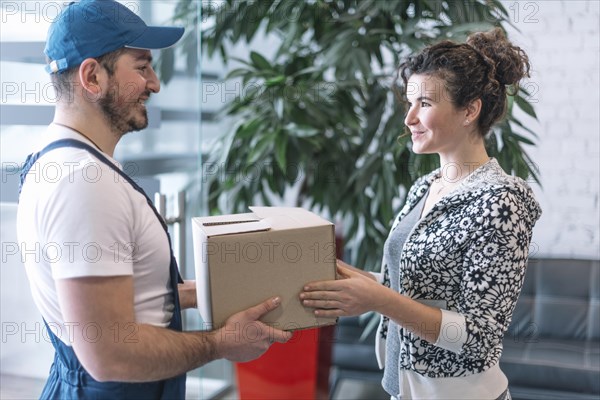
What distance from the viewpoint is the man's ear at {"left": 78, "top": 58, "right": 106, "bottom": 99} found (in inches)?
44.6

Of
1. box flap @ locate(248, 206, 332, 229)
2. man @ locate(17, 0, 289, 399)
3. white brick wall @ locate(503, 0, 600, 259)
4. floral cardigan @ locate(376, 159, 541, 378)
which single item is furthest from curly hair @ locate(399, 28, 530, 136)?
white brick wall @ locate(503, 0, 600, 259)

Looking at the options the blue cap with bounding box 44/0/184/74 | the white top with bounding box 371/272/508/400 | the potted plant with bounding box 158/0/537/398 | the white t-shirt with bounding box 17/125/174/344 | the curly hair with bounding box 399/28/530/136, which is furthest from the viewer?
the potted plant with bounding box 158/0/537/398

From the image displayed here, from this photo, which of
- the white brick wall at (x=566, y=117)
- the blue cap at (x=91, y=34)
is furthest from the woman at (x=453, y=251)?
the white brick wall at (x=566, y=117)

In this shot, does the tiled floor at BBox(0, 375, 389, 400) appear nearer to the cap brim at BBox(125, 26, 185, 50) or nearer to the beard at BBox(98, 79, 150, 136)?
the beard at BBox(98, 79, 150, 136)

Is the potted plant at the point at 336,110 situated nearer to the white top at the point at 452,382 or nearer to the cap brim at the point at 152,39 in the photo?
the white top at the point at 452,382

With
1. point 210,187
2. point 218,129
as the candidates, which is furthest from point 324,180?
point 218,129

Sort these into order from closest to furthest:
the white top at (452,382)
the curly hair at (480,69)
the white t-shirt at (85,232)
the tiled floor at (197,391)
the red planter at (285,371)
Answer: the white t-shirt at (85,232) < the white top at (452,382) < the curly hair at (480,69) < the tiled floor at (197,391) < the red planter at (285,371)

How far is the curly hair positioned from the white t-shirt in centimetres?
73

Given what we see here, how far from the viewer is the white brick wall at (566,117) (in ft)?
10.1

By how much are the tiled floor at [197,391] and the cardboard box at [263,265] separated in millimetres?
795

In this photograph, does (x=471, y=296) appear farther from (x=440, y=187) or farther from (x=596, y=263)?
(x=596, y=263)

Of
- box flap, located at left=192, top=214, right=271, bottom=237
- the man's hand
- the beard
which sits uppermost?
the beard

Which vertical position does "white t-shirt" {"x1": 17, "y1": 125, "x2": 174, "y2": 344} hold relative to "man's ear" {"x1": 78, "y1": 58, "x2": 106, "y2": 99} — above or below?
below

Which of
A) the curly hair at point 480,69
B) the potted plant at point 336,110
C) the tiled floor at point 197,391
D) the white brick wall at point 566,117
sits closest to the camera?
the curly hair at point 480,69
